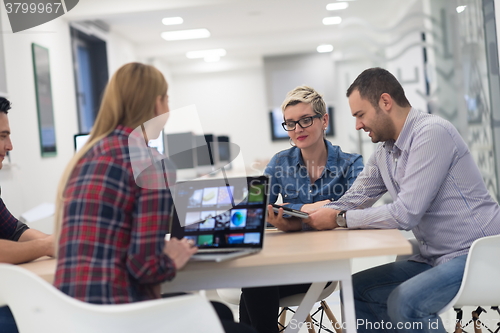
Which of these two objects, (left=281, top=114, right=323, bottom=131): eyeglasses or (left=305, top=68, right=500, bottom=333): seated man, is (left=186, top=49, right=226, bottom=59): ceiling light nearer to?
(left=281, top=114, right=323, bottom=131): eyeglasses

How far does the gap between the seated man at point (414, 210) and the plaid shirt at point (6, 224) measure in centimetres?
113

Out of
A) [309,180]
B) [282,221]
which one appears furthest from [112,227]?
[309,180]

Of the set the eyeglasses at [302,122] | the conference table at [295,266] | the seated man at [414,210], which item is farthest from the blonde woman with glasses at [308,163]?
the conference table at [295,266]

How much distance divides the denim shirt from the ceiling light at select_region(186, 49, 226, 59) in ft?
22.9

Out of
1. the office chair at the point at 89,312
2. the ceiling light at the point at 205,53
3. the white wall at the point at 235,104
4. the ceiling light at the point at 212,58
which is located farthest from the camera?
the white wall at the point at 235,104

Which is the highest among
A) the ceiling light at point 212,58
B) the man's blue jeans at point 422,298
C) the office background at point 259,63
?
the ceiling light at point 212,58

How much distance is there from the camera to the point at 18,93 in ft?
14.7

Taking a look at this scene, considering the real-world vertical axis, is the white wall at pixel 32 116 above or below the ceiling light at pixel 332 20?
below

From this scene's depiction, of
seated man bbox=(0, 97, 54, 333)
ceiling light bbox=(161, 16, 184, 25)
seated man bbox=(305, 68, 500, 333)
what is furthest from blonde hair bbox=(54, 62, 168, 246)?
ceiling light bbox=(161, 16, 184, 25)

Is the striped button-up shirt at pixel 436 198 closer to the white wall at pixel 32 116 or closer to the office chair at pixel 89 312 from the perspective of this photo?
the office chair at pixel 89 312

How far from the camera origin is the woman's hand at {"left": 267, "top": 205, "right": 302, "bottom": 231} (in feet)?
5.93

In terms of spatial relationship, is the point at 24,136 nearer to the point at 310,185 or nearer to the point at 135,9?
the point at 135,9

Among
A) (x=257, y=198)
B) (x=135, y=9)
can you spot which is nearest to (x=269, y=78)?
(x=135, y=9)

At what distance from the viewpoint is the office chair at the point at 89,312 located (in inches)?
43.1
